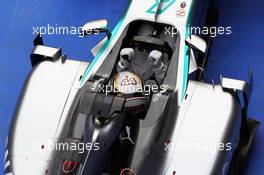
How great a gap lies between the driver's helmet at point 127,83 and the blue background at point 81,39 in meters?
0.81

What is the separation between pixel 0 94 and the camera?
133 inches

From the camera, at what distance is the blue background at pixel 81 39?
3.35 metres

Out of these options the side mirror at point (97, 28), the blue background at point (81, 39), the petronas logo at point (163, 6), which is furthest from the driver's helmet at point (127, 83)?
the blue background at point (81, 39)

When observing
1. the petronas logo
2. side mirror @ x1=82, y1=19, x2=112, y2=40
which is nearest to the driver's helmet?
side mirror @ x1=82, y1=19, x2=112, y2=40

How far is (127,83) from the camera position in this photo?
8.28ft

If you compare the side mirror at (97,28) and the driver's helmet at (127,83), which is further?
the side mirror at (97,28)

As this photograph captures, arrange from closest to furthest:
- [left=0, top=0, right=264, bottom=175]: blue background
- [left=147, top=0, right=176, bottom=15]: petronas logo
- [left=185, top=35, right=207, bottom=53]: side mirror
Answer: [left=185, top=35, right=207, bottom=53]: side mirror → [left=147, top=0, right=176, bottom=15]: petronas logo → [left=0, top=0, right=264, bottom=175]: blue background

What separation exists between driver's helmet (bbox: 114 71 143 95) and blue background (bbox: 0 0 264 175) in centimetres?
81

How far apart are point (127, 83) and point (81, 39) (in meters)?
1.15

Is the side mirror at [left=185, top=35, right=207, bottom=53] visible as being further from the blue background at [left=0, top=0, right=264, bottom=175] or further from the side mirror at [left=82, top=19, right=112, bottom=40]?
the blue background at [left=0, top=0, right=264, bottom=175]

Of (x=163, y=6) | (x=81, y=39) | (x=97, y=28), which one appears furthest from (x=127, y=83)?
(x=81, y=39)

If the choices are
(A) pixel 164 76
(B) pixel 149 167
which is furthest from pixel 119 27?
(B) pixel 149 167

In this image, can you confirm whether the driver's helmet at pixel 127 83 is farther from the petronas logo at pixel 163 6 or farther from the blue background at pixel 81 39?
the blue background at pixel 81 39

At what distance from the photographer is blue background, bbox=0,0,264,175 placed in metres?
3.35
